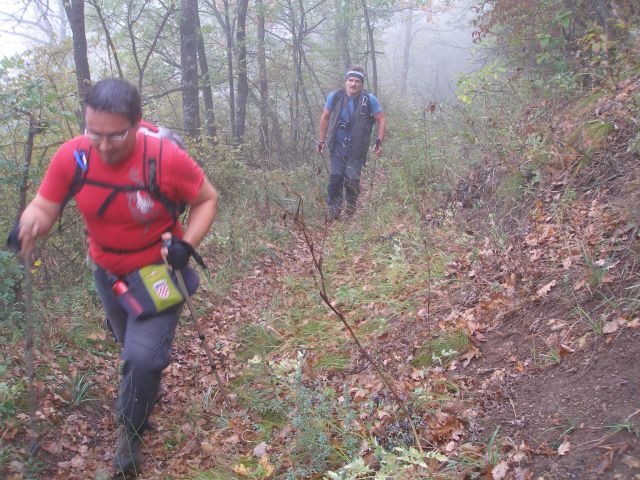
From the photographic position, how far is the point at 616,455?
2.21 m

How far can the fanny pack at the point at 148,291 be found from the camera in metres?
2.91

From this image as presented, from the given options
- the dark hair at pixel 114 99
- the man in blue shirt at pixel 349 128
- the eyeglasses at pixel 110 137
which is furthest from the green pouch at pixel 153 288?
the man in blue shirt at pixel 349 128

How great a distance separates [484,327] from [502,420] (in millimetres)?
982

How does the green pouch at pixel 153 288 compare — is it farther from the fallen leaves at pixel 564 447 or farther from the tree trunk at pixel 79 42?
the tree trunk at pixel 79 42

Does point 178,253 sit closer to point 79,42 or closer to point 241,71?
point 79,42

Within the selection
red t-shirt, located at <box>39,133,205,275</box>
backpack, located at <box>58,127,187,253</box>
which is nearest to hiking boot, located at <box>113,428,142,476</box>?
red t-shirt, located at <box>39,133,205,275</box>

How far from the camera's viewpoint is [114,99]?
8.78 ft

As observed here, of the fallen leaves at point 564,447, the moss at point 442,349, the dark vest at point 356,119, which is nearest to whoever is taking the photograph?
the fallen leaves at point 564,447

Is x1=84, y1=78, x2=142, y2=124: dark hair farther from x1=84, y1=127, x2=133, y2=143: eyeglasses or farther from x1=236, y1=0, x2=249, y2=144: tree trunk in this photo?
x1=236, y1=0, x2=249, y2=144: tree trunk

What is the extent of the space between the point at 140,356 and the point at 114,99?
134cm

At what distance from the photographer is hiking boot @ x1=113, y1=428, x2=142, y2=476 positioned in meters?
3.04

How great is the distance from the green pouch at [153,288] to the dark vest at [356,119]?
5.28m

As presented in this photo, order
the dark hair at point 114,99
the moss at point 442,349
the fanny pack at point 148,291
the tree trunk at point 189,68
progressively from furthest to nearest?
the tree trunk at point 189,68 < the moss at point 442,349 < the fanny pack at point 148,291 < the dark hair at point 114,99

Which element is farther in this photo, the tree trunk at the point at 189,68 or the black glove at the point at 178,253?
the tree trunk at the point at 189,68
